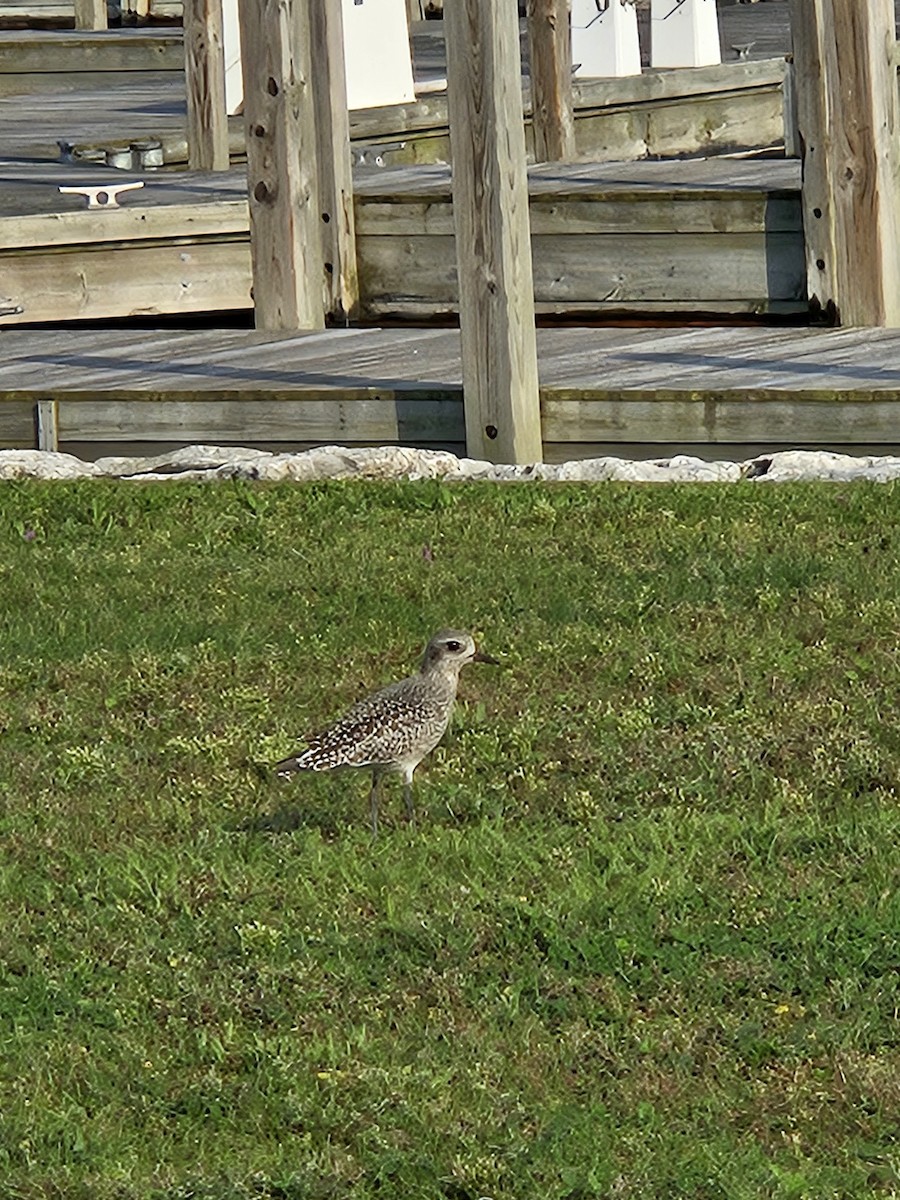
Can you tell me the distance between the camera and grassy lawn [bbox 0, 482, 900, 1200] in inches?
206

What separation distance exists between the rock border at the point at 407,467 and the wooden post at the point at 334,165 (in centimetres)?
224

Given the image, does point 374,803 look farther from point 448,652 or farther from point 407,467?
point 407,467

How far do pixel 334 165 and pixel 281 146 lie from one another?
4.10ft

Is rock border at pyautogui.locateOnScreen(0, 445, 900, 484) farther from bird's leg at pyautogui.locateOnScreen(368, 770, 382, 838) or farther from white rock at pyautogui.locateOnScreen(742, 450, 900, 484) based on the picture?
bird's leg at pyautogui.locateOnScreen(368, 770, 382, 838)

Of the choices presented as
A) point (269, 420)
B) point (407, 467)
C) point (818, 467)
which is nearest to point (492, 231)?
point (407, 467)

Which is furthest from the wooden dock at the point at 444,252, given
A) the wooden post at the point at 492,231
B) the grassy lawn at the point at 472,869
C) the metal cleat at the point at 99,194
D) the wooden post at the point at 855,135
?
the grassy lawn at the point at 472,869

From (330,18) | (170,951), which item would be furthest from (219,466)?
(170,951)

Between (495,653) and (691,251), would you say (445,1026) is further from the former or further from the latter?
(691,251)

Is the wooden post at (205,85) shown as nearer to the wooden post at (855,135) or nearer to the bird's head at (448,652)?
the wooden post at (855,135)

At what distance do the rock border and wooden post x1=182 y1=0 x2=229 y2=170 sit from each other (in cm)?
527

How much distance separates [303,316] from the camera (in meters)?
13.2

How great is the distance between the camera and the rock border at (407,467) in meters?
10.9

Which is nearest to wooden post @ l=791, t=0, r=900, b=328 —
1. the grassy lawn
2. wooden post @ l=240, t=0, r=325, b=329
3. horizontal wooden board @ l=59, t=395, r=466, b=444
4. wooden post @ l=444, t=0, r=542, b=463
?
wooden post @ l=444, t=0, r=542, b=463

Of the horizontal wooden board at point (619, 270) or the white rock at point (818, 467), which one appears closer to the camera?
the white rock at point (818, 467)
